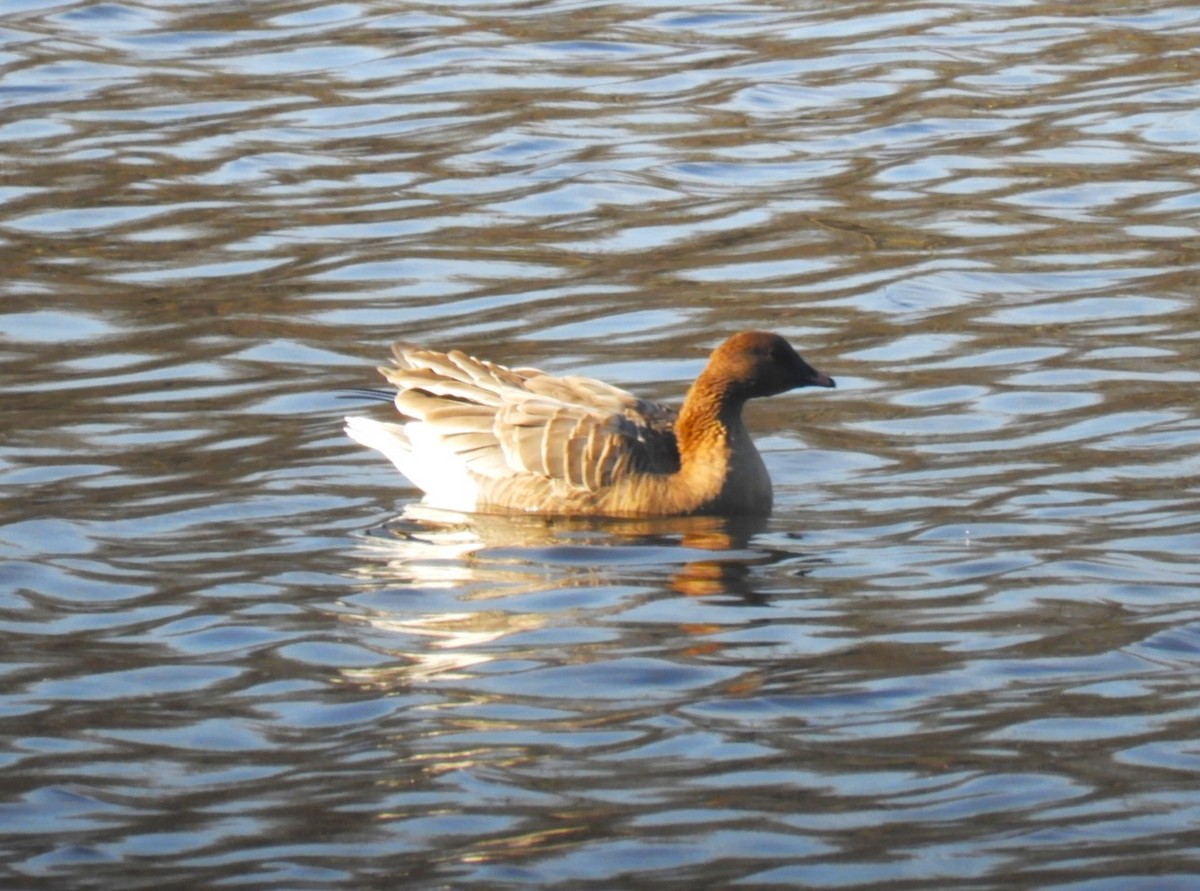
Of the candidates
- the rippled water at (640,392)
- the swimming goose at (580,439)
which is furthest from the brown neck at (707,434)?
the rippled water at (640,392)

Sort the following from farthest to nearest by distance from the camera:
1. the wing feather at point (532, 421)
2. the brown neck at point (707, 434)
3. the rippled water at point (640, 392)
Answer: the wing feather at point (532, 421)
the brown neck at point (707, 434)
the rippled water at point (640, 392)

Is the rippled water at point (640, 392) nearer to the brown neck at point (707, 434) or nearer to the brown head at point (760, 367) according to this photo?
the brown neck at point (707, 434)

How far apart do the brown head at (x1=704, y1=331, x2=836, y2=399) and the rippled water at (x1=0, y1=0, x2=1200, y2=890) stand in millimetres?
482

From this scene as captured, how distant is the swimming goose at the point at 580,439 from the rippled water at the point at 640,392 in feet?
0.79

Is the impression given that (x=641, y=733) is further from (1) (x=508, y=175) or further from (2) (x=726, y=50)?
(2) (x=726, y=50)

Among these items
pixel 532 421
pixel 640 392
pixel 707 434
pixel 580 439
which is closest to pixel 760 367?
pixel 707 434

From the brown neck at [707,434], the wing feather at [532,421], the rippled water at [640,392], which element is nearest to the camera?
the rippled water at [640,392]

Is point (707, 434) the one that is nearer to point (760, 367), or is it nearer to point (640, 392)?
point (760, 367)

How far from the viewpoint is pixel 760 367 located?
10.3 m

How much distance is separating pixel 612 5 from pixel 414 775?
1406 cm

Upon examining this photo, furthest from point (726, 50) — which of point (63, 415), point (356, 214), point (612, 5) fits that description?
point (63, 415)

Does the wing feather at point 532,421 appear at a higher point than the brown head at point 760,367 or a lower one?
lower

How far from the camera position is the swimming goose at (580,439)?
10.2 metres

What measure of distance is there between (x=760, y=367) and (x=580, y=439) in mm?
844
